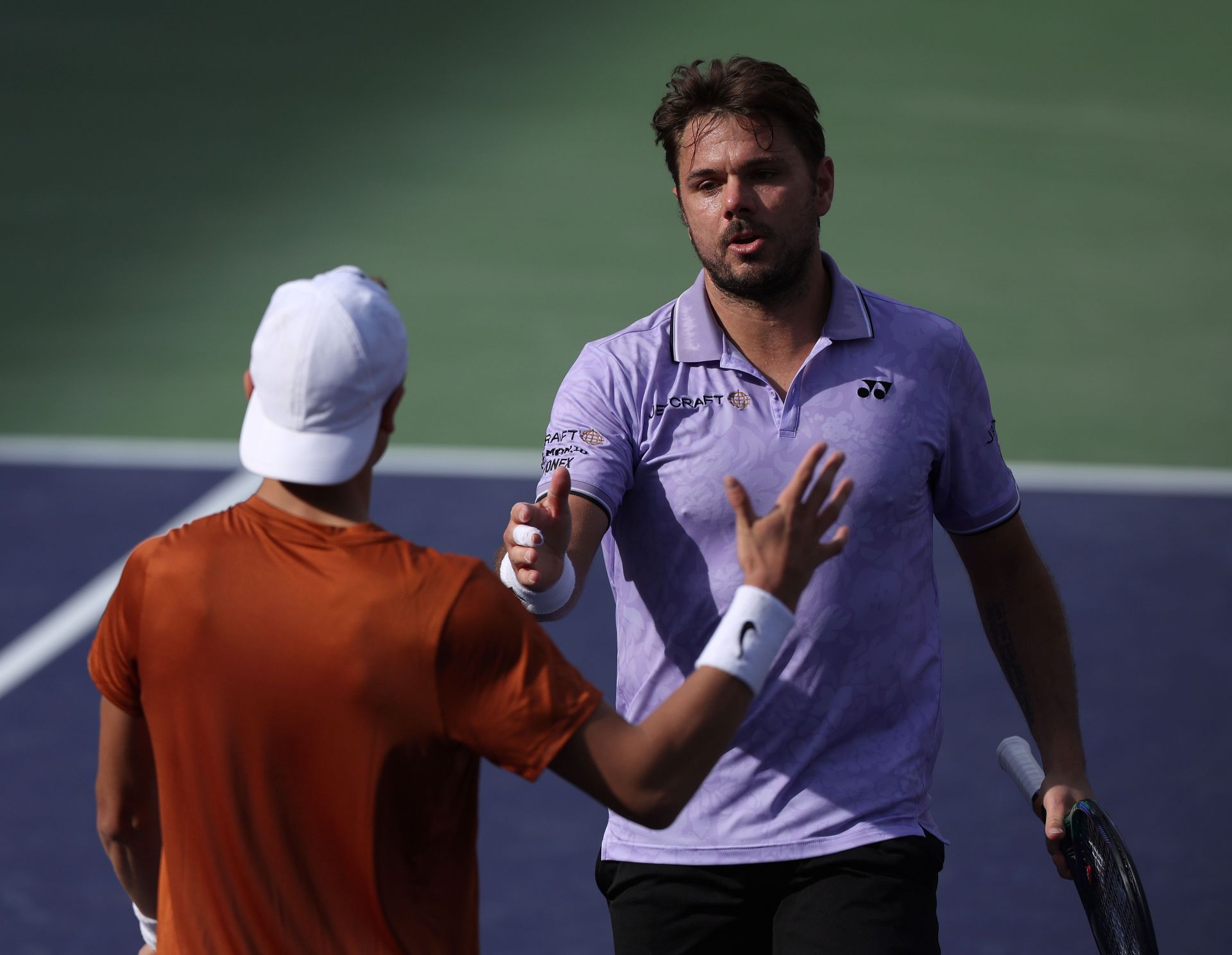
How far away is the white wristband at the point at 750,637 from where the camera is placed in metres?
2.31

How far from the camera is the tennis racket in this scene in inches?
114

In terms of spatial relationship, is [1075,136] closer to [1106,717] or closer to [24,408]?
[1106,717]

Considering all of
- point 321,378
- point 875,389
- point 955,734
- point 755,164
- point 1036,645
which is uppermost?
point 755,164

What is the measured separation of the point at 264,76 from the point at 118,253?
82.9 inches

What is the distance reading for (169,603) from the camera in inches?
88.4

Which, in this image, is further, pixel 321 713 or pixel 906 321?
pixel 906 321

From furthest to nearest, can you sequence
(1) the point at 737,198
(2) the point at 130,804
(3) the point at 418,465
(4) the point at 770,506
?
1. (3) the point at 418,465
2. (1) the point at 737,198
3. (4) the point at 770,506
4. (2) the point at 130,804

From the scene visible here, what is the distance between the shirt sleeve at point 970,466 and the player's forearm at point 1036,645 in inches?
5.4

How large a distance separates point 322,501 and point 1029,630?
1721 mm

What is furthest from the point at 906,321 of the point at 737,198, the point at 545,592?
the point at 545,592

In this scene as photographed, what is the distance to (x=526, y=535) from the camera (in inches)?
109

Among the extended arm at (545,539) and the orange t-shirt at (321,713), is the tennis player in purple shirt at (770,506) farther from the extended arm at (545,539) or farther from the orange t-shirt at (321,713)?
the orange t-shirt at (321,713)

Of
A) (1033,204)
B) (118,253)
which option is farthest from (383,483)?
(1033,204)

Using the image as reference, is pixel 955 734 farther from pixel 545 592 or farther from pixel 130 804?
pixel 130 804
